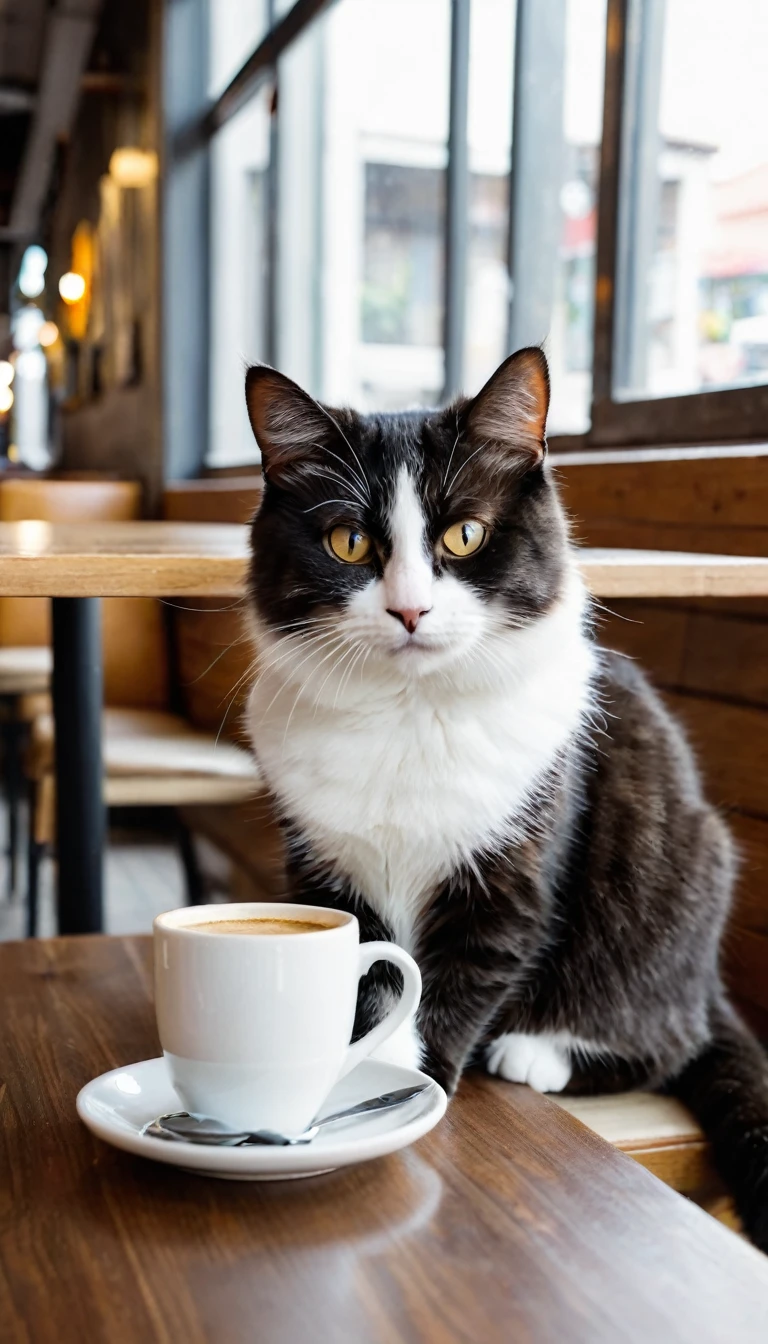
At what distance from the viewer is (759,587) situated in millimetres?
1220

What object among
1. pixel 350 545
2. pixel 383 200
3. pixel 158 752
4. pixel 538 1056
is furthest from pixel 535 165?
pixel 538 1056

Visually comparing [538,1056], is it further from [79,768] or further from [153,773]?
[153,773]

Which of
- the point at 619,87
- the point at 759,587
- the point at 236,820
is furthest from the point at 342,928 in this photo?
the point at 236,820

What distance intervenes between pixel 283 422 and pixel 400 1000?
0.48m

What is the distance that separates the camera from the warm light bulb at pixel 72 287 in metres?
7.36

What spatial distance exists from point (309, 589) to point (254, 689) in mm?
149

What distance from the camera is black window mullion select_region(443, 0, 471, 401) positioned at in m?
2.73

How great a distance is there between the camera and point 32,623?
12.5 feet

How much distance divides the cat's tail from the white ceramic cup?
1.63ft

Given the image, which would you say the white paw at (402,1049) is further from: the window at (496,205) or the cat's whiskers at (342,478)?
the window at (496,205)

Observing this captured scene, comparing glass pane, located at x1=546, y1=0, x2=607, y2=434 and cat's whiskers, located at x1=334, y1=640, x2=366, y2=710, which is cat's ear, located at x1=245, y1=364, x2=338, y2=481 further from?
glass pane, located at x1=546, y1=0, x2=607, y2=434

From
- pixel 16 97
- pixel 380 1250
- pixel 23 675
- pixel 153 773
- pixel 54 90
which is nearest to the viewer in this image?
pixel 380 1250

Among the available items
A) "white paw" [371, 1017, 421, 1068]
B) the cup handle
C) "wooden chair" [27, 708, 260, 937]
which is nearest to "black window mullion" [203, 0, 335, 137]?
"wooden chair" [27, 708, 260, 937]

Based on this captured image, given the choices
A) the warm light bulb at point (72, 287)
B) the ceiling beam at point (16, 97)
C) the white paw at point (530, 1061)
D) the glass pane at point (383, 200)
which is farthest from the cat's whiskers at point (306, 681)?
the ceiling beam at point (16, 97)
